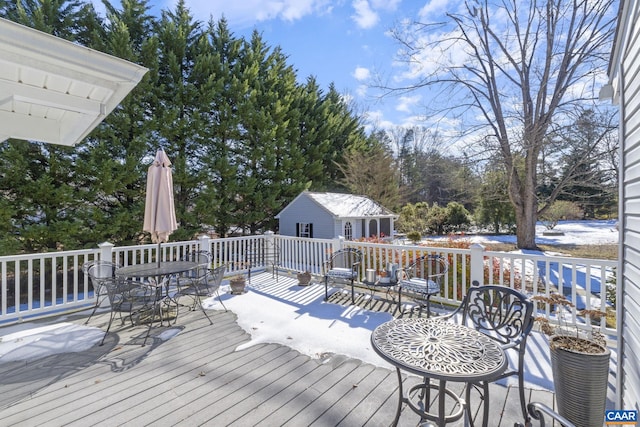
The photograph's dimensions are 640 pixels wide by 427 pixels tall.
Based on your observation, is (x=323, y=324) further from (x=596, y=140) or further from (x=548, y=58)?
(x=548, y=58)

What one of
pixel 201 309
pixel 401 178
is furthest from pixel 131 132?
pixel 401 178

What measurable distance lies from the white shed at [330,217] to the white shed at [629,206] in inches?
402

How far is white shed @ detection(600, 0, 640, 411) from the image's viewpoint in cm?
173

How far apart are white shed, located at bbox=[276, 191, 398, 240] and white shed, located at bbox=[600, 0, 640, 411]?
10.2m

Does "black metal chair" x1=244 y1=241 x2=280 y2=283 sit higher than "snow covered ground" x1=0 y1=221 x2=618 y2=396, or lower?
higher

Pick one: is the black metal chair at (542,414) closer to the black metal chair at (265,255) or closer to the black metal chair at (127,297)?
the black metal chair at (127,297)

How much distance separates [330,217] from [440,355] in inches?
429

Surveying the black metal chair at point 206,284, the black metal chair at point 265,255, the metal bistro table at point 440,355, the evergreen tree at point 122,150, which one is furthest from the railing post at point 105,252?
the evergreen tree at point 122,150

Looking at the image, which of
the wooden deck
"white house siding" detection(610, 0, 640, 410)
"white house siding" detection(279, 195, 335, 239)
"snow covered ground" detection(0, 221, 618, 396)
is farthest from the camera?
"white house siding" detection(279, 195, 335, 239)

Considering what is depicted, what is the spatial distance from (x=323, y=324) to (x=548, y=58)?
13.2 meters

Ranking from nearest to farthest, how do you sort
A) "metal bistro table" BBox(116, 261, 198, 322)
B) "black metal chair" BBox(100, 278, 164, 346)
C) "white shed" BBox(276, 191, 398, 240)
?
"black metal chair" BBox(100, 278, 164, 346), "metal bistro table" BBox(116, 261, 198, 322), "white shed" BBox(276, 191, 398, 240)

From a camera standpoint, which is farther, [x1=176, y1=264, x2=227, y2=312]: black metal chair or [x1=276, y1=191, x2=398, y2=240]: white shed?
[x1=276, y1=191, x2=398, y2=240]: white shed

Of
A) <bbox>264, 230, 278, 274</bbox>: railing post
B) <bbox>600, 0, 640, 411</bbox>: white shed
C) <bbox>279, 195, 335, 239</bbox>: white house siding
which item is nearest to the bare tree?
<bbox>279, 195, 335, 239</bbox>: white house siding

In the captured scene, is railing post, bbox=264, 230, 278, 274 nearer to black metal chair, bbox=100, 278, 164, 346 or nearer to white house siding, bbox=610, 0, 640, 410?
black metal chair, bbox=100, 278, 164, 346
